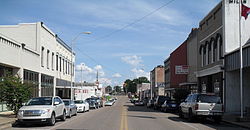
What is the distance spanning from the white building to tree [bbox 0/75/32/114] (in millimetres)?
1218

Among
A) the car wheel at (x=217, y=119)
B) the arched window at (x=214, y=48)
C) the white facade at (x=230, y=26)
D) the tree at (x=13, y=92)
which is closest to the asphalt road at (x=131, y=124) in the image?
the car wheel at (x=217, y=119)

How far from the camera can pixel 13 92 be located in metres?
22.5

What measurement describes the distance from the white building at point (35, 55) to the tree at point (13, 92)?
122 centimetres

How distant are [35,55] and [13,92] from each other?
47.7 feet

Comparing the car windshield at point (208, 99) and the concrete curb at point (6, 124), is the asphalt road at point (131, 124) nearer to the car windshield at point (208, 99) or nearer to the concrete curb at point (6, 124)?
the concrete curb at point (6, 124)

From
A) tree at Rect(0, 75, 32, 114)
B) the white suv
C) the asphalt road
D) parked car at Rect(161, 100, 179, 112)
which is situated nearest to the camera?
the asphalt road

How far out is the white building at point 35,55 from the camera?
28.5 m

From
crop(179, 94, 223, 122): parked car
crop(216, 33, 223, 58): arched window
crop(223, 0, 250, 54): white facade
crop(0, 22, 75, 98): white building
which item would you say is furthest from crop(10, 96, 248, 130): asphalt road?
crop(216, 33, 223, 58): arched window

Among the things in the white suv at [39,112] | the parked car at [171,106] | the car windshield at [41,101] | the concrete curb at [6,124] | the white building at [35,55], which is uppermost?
the white building at [35,55]

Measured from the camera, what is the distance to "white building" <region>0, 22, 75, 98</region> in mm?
28531

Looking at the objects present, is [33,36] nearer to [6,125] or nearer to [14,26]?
[14,26]

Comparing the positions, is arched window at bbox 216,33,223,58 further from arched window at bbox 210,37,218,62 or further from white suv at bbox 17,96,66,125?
white suv at bbox 17,96,66,125

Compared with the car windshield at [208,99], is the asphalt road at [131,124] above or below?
below

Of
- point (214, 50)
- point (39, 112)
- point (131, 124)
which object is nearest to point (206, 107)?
point (131, 124)
